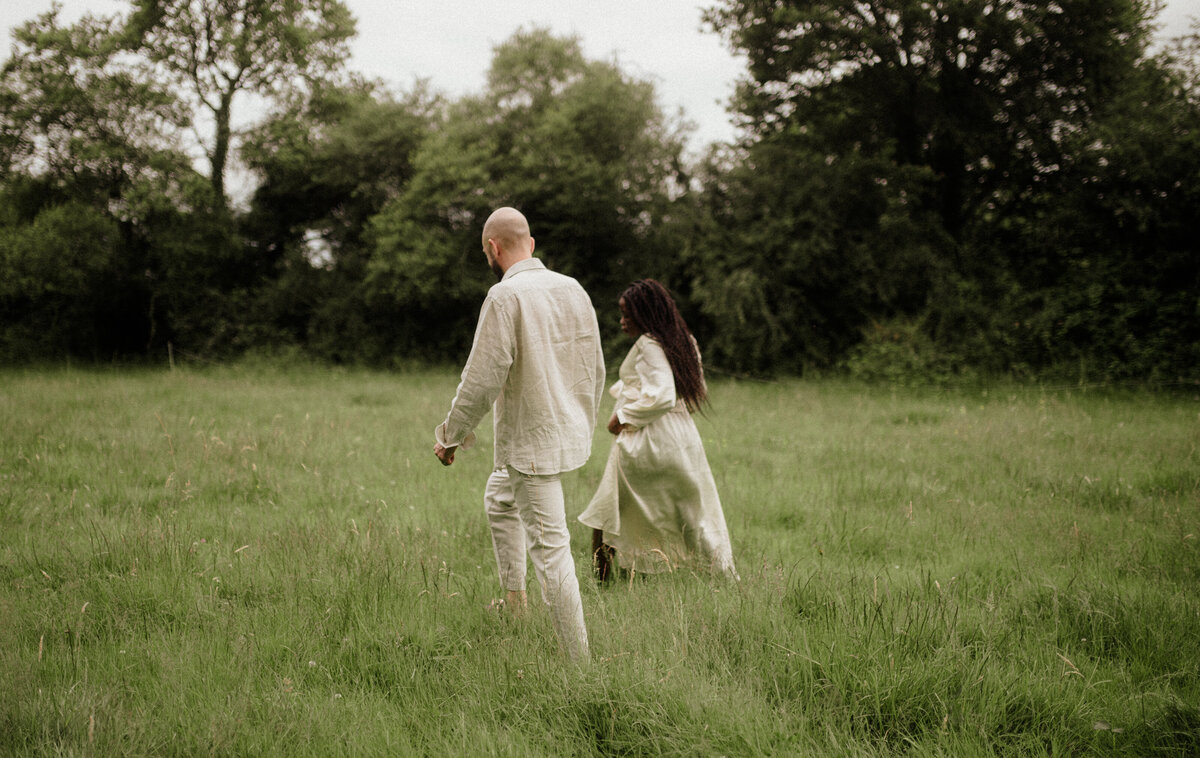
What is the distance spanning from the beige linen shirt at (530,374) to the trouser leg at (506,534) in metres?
0.30

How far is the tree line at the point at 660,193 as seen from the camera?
13586mm

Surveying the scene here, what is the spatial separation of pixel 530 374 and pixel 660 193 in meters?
16.4

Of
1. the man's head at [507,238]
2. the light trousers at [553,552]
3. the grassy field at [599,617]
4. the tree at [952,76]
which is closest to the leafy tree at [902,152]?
the tree at [952,76]

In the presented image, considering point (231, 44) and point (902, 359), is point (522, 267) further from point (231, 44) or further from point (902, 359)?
point (231, 44)

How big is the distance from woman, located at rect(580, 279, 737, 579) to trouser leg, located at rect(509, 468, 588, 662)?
1220 mm

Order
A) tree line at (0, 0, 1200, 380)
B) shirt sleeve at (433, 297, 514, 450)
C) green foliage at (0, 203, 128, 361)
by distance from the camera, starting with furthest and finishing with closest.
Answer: green foliage at (0, 203, 128, 361) → tree line at (0, 0, 1200, 380) → shirt sleeve at (433, 297, 514, 450)

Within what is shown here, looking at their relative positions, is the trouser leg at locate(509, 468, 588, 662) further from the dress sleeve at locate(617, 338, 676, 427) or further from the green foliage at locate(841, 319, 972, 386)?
the green foliage at locate(841, 319, 972, 386)

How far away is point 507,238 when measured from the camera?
10.9 ft

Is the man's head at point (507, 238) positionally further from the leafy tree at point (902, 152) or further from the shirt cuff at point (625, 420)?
the leafy tree at point (902, 152)

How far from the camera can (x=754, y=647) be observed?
3041mm

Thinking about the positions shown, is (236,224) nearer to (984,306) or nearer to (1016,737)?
(984,306)

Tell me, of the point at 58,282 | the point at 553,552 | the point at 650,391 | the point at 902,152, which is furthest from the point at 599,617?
the point at 58,282

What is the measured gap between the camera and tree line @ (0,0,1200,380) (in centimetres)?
1359

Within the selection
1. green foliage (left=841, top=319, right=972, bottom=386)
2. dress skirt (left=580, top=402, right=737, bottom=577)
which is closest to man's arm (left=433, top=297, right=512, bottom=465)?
dress skirt (left=580, top=402, right=737, bottom=577)
